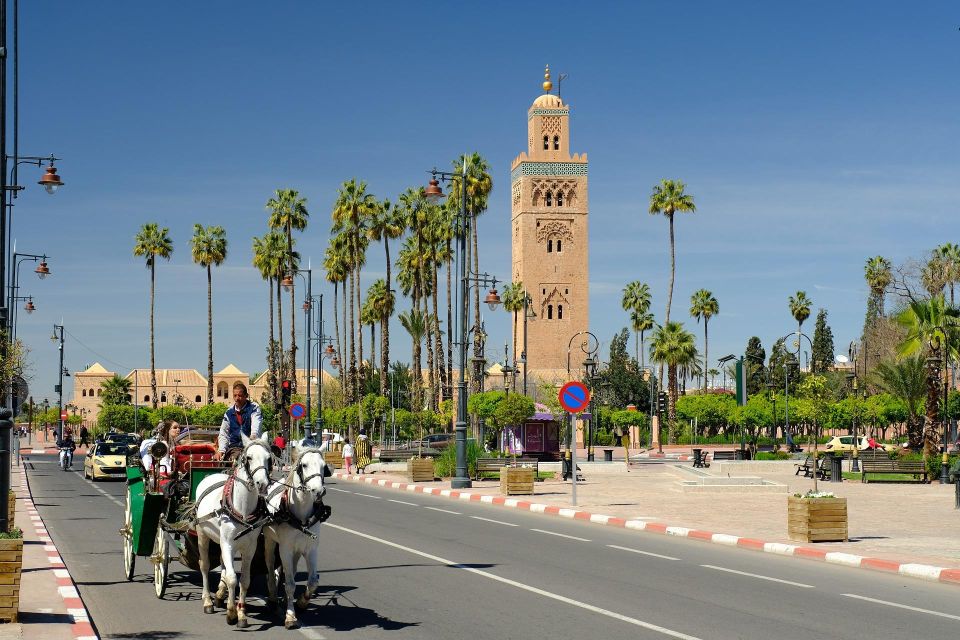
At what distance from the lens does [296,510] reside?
9695mm

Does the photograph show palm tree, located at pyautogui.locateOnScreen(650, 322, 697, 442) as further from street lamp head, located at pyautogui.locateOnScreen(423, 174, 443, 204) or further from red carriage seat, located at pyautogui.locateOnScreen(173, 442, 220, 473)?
red carriage seat, located at pyautogui.locateOnScreen(173, 442, 220, 473)

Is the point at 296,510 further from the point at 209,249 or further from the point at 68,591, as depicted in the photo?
the point at 209,249

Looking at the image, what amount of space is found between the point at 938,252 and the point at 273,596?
96.3 m

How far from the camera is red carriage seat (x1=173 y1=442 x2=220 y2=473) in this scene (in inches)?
479

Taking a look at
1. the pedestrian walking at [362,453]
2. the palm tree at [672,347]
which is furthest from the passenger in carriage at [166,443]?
the palm tree at [672,347]

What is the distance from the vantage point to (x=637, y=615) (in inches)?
426

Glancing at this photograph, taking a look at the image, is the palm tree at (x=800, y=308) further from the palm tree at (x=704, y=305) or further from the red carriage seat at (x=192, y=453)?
the red carriage seat at (x=192, y=453)

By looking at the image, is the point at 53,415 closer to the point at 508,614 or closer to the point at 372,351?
the point at 372,351

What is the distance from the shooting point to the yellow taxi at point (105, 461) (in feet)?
128

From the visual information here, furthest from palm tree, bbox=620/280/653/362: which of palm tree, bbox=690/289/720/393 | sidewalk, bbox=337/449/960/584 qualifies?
sidewalk, bbox=337/449/960/584

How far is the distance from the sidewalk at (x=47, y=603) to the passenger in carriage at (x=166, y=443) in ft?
5.03

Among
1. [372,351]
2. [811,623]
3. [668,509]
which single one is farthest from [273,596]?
[372,351]

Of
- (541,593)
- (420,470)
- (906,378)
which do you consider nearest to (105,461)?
(420,470)

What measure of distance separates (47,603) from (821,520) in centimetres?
1164
